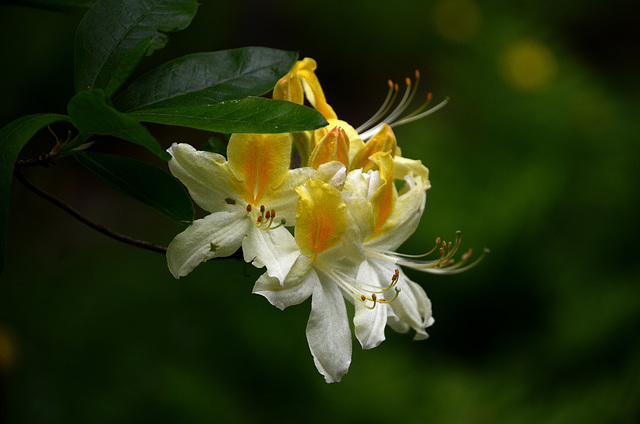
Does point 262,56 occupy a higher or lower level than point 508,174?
higher

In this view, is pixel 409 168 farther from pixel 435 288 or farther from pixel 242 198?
pixel 435 288

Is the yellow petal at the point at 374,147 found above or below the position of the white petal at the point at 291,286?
above

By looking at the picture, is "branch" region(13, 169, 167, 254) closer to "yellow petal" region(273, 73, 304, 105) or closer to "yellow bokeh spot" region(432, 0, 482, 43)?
"yellow petal" region(273, 73, 304, 105)

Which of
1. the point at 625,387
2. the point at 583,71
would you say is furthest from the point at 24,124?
the point at 583,71

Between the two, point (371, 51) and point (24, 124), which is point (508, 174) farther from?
point (24, 124)

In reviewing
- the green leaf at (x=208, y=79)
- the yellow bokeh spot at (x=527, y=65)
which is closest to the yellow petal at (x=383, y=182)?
the green leaf at (x=208, y=79)

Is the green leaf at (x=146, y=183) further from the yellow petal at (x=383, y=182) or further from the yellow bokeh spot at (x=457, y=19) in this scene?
the yellow bokeh spot at (x=457, y=19)
